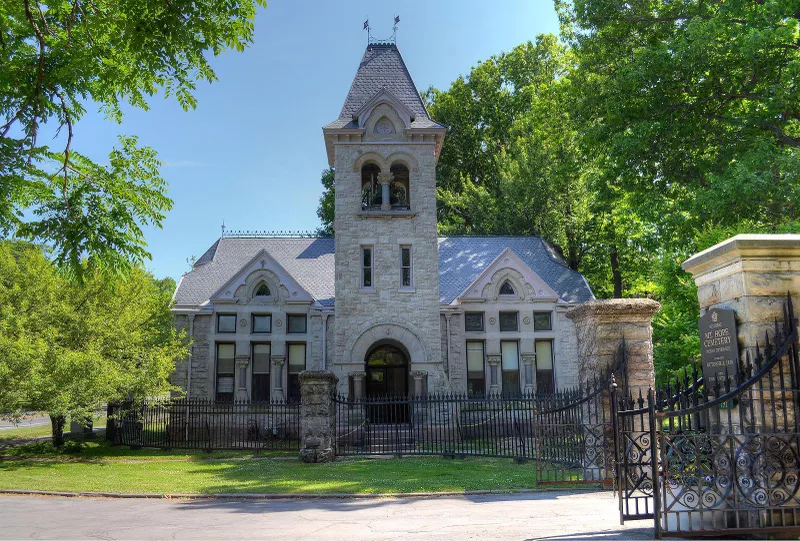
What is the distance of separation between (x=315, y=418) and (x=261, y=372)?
441 inches

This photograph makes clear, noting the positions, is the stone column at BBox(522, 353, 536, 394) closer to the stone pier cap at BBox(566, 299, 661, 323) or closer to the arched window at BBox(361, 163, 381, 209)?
the arched window at BBox(361, 163, 381, 209)

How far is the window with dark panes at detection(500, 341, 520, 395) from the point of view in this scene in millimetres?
27609

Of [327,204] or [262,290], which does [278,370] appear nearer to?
[262,290]

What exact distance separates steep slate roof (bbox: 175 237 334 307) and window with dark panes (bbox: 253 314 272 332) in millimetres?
2135

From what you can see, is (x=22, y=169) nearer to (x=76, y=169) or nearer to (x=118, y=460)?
(x=76, y=169)

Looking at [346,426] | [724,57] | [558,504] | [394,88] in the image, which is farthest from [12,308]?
[724,57]

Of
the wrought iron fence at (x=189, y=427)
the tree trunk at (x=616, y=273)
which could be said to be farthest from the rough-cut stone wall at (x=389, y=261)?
the tree trunk at (x=616, y=273)

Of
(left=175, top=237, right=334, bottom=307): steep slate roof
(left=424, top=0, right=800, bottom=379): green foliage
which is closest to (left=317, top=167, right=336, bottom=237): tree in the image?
(left=175, top=237, right=334, bottom=307): steep slate roof

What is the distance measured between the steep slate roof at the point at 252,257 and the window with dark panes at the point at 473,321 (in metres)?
5.91

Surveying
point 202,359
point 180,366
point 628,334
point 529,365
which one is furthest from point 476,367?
point 628,334

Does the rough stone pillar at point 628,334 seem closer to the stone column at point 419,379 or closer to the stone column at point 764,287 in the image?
the stone column at point 764,287

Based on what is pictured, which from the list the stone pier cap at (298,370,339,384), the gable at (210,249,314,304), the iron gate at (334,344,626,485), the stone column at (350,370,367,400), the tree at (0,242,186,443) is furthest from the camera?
the gable at (210,249,314,304)

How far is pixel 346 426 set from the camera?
76.0ft

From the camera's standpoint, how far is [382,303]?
25109 millimetres
